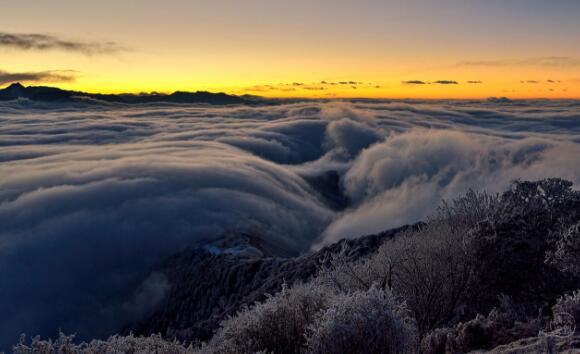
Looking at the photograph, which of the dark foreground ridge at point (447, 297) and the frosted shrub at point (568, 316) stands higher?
the frosted shrub at point (568, 316)

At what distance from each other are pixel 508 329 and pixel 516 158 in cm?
16528

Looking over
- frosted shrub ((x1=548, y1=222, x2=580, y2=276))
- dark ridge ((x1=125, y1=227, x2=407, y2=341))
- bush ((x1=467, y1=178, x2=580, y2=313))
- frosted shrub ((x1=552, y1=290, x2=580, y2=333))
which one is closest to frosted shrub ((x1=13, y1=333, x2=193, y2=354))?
frosted shrub ((x1=552, y1=290, x2=580, y2=333))

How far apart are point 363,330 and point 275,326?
2510 millimetres

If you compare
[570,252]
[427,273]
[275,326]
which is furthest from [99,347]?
[570,252]

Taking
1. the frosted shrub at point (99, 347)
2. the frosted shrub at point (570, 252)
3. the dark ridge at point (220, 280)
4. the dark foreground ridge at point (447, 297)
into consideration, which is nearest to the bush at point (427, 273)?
the dark foreground ridge at point (447, 297)

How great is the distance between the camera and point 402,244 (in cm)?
1708

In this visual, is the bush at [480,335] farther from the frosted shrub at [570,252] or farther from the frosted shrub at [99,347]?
the frosted shrub at [99,347]

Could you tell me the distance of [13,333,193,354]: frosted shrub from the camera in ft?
32.0

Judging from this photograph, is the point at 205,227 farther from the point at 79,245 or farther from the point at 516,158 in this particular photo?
the point at 516,158

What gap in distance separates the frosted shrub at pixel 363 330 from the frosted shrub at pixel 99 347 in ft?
12.1

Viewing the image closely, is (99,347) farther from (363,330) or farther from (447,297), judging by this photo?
(447,297)

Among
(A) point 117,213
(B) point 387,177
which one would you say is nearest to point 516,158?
(B) point 387,177

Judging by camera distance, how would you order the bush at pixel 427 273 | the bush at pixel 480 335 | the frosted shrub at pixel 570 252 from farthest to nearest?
the bush at pixel 427 273
the frosted shrub at pixel 570 252
the bush at pixel 480 335

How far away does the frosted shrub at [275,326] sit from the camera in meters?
10.2
